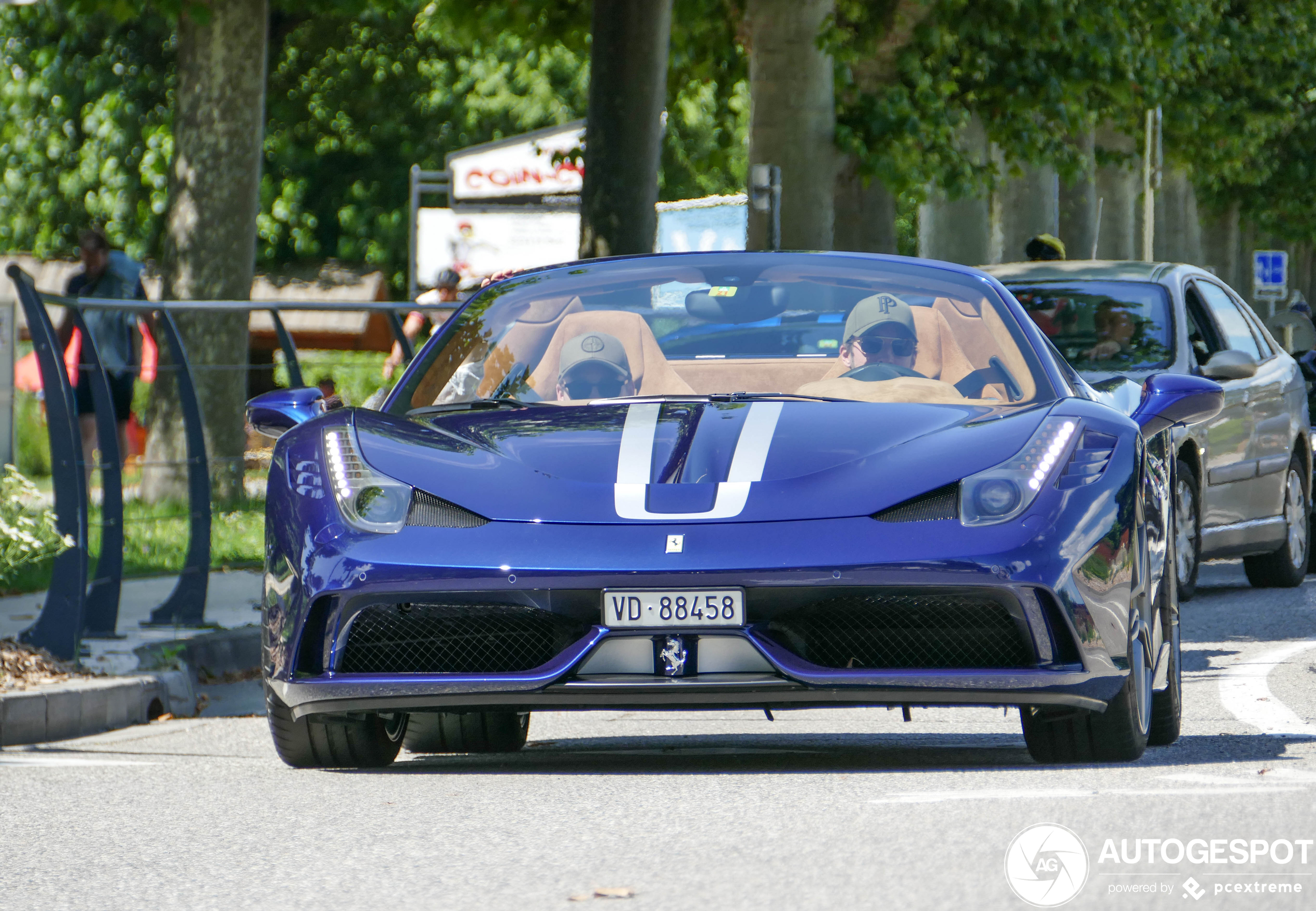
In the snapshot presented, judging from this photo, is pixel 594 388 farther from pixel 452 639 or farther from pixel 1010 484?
pixel 1010 484

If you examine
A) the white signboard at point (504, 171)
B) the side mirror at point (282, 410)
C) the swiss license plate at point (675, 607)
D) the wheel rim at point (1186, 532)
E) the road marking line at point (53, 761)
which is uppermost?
the white signboard at point (504, 171)

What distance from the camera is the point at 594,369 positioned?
20.0 feet

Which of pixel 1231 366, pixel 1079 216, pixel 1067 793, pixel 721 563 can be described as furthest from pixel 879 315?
pixel 1079 216

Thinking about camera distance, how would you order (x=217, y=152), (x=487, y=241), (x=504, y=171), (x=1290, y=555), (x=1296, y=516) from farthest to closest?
1. (x=487, y=241)
2. (x=504, y=171)
3. (x=217, y=152)
4. (x=1296, y=516)
5. (x=1290, y=555)

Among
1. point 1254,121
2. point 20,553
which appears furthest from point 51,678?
point 1254,121

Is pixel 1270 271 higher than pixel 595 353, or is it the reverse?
pixel 1270 271

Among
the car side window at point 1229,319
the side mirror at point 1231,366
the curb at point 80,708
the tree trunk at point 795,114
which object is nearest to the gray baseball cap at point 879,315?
the side mirror at point 1231,366

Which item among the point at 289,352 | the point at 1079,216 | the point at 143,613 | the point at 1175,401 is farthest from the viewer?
the point at 1079,216

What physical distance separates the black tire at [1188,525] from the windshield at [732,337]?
4069 mm

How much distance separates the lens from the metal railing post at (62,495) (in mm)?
8023

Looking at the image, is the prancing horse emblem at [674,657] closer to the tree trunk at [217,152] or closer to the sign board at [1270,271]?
the tree trunk at [217,152]

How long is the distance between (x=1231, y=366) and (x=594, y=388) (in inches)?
121

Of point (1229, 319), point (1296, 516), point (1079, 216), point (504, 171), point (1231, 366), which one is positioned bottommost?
point (1296, 516)

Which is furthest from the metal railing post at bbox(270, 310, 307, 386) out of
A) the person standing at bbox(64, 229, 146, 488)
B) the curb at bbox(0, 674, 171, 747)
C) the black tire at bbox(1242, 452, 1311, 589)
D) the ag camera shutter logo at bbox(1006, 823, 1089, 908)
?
the ag camera shutter logo at bbox(1006, 823, 1089, 908)
